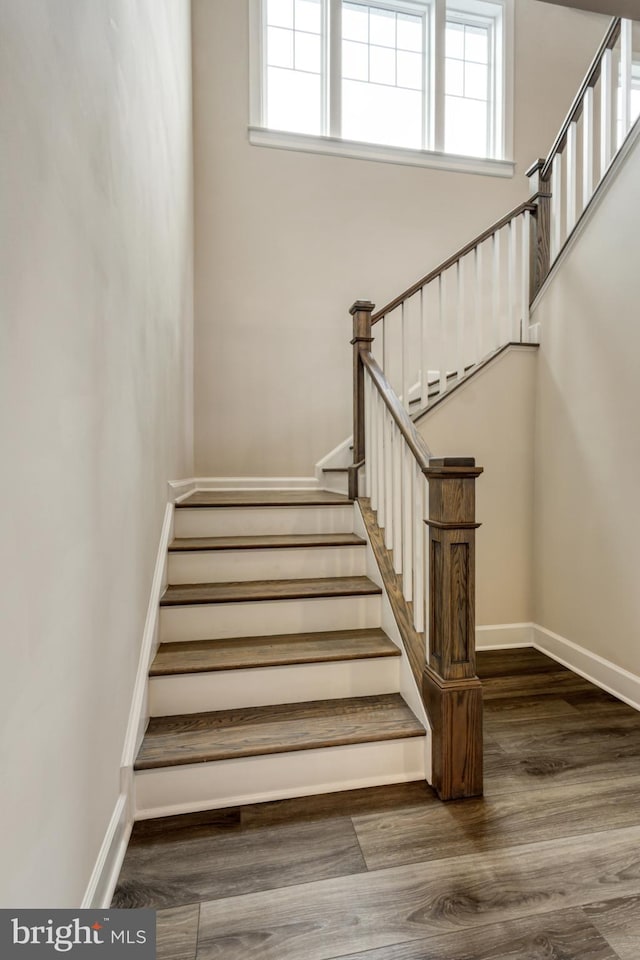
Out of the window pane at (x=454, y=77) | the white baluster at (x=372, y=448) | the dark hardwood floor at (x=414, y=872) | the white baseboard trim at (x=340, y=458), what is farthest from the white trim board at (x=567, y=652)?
the window pane at (x=454, y=77)

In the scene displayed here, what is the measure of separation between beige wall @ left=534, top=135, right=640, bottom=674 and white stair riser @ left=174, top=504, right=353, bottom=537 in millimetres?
1205

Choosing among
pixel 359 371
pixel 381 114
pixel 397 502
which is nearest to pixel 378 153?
pixel 381 114

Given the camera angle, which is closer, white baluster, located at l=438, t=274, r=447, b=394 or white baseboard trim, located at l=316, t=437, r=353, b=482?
white baluster, located at l=438, t=274, r=447, b=394

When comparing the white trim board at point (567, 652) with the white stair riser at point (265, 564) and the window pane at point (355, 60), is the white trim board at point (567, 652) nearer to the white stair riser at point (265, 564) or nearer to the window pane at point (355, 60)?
the white stair riser at point (265, 564)

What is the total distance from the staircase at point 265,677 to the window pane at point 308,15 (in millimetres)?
3997

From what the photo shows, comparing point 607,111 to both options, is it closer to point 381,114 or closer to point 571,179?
point 571,179

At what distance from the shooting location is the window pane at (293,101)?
151 inches

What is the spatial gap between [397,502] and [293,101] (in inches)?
142

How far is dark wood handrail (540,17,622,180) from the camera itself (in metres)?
2.43

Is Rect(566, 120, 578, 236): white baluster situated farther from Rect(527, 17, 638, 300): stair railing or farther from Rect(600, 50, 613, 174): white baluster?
Rect(600, 50, 613, 174): white baluster

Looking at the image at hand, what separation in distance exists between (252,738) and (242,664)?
257 millimetres

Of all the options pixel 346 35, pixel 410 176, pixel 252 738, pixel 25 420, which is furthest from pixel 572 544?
pixel 346 35

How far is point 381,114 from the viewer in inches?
160

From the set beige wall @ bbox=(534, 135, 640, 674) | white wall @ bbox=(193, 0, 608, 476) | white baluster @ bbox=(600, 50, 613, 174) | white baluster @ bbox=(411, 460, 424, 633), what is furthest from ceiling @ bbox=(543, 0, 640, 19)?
white wall @ bbox=(193, 0, 608, 476)
